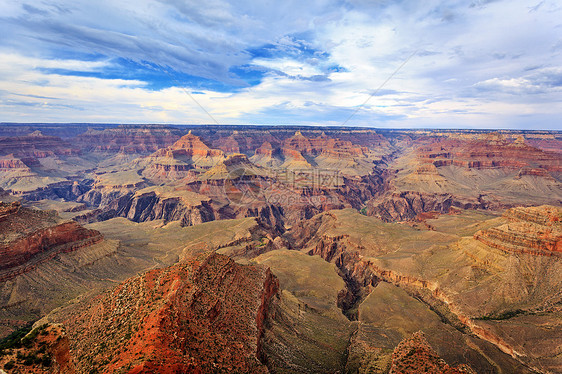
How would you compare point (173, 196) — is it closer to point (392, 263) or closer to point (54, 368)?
point (392, 263)

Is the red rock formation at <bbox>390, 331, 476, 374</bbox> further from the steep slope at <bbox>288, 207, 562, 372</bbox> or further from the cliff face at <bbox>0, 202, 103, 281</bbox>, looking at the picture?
the cliff face at <bbox>0, 202, 103, 281</bbox>

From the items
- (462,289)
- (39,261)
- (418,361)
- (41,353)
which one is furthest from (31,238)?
(462,289)

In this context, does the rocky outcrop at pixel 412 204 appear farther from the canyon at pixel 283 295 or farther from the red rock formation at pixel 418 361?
the red rock formation at pixel 418 361

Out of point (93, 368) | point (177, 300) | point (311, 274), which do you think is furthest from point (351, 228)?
point (93, 368)

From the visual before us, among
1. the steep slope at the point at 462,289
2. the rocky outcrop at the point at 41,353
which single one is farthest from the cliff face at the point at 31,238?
the steep slope at the point at 462,289

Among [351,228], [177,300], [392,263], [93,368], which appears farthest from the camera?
[351,228]

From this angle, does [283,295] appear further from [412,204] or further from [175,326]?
[412,204]

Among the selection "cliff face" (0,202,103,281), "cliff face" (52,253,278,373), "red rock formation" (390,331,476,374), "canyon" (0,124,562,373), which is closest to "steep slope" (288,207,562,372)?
"canyon" (0,124,562,373)
